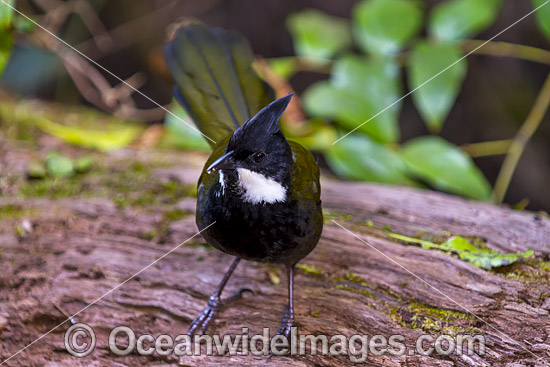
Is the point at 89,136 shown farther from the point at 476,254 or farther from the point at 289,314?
the point at 476,254

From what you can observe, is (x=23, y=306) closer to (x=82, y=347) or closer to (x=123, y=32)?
(x=82, y=347)

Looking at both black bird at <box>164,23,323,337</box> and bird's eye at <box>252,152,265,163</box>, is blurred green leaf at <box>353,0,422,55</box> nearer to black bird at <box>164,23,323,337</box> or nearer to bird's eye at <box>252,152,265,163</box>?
black bird at <box>164,23,323,337</box>

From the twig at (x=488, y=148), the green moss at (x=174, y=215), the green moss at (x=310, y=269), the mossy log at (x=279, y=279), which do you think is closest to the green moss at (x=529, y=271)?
the mossy log at (x=279, y=279)

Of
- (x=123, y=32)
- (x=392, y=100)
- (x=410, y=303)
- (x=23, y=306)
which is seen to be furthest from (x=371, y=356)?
(x=123, y=32)

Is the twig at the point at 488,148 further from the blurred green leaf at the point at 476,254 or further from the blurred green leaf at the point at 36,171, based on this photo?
the blurred green leaf at the point at 36,171

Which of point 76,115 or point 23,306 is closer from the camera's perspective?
point 23,306

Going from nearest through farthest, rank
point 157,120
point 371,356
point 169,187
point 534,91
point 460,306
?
point 371,356 < point 460,306 < point 169,187 < point 534,91 < point 157,120

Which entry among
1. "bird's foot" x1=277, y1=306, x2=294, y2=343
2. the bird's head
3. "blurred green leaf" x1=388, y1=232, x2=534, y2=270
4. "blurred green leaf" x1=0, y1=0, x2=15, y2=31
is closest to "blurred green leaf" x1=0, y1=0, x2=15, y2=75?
"blurred green leaf" x1=0, y1=0, x2=15, y2=31
